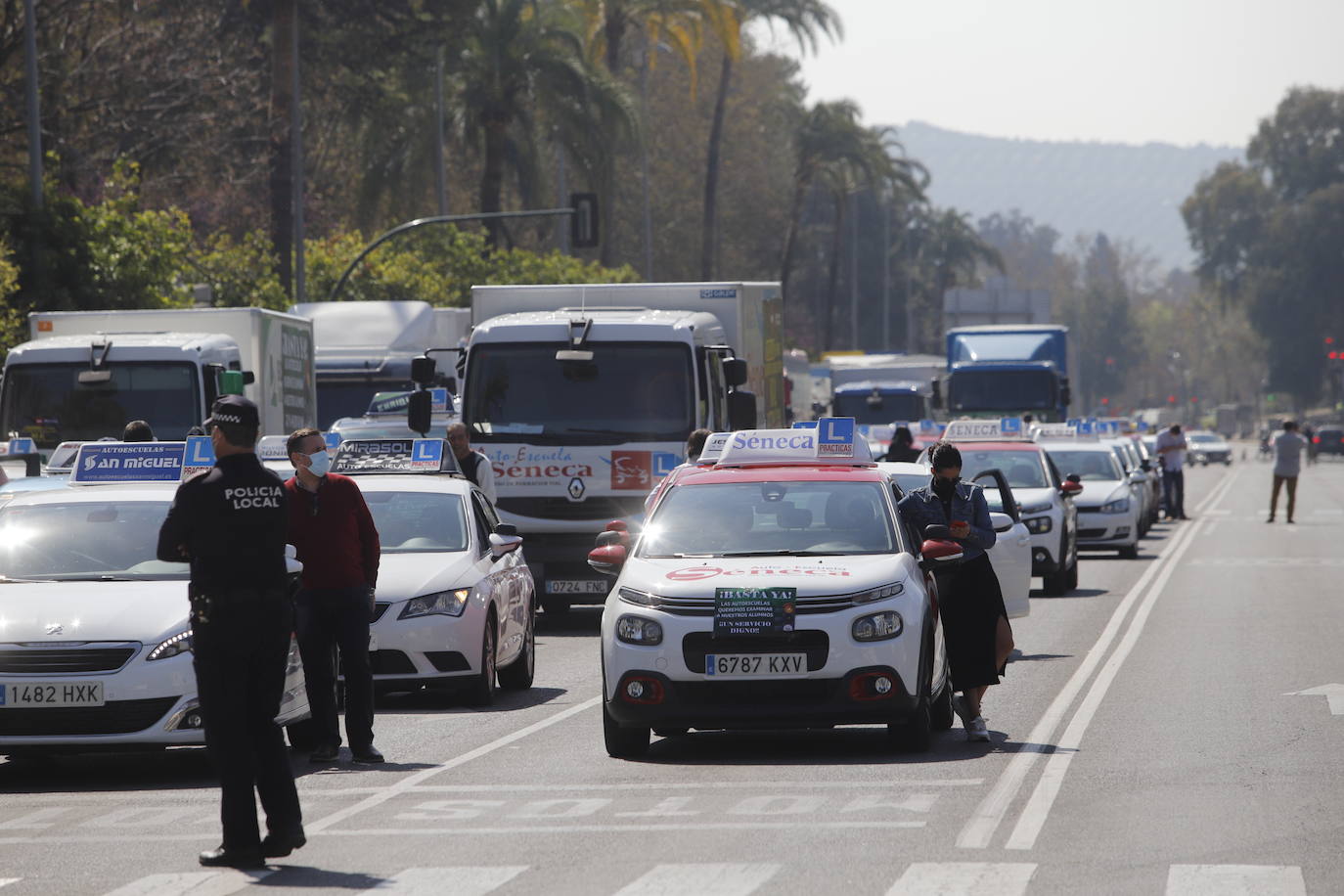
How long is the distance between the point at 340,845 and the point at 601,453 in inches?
465

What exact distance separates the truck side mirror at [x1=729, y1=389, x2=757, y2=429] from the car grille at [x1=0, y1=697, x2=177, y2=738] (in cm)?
1063

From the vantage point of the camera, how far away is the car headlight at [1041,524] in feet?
79.2

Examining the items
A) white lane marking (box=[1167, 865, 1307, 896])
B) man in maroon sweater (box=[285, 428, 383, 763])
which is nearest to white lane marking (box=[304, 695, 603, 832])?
man in maroon sweater (box=[285, 428, 383, 763])

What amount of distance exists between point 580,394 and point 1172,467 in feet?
81.5

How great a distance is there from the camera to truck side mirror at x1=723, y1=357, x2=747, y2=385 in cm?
2144

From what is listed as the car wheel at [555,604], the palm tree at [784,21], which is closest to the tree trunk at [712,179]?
the palm tree at [784,21]

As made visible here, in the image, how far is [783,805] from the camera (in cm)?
1005

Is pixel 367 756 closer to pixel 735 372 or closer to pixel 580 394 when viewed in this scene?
pixel 580 394

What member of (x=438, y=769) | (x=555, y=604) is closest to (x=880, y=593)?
(x=438, y=769)

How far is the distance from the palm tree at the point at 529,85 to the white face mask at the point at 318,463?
36649 millimetres

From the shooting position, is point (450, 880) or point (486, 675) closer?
point (450, 880)

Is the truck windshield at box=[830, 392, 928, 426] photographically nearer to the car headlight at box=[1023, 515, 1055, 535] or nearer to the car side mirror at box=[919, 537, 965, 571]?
the car headlight at box=[1023, 515, 1055, 535]

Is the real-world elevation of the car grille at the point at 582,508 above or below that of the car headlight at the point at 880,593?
below

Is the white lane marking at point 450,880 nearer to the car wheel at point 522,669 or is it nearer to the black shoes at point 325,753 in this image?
the black shoes at point 325,753
